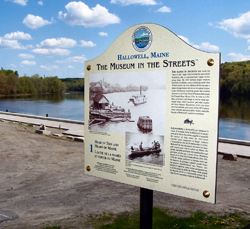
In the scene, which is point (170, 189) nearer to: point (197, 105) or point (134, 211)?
point (197, 105)

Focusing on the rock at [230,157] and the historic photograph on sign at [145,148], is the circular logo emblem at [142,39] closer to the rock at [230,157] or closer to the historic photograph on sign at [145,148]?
the historic photograph on sign at [145,148]

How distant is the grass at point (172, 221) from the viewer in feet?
16.3

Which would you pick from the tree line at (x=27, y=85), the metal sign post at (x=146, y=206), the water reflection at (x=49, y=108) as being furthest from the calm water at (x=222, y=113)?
Result: the tree line at (x=27, y=85)

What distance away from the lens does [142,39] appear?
3.52m

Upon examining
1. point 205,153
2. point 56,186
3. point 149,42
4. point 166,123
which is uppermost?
point 149,42

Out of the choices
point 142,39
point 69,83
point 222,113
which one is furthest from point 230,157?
point 69,83

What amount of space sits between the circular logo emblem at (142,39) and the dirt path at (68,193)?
3468mm

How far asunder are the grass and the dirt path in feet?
1.01

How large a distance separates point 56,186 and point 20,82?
108787 mm

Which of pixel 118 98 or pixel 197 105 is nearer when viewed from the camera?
pixel 197 105

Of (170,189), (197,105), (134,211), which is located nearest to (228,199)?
(134,211)

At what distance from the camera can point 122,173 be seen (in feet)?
12.3

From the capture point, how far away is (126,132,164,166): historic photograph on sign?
3391 millimetres

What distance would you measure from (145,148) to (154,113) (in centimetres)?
46
